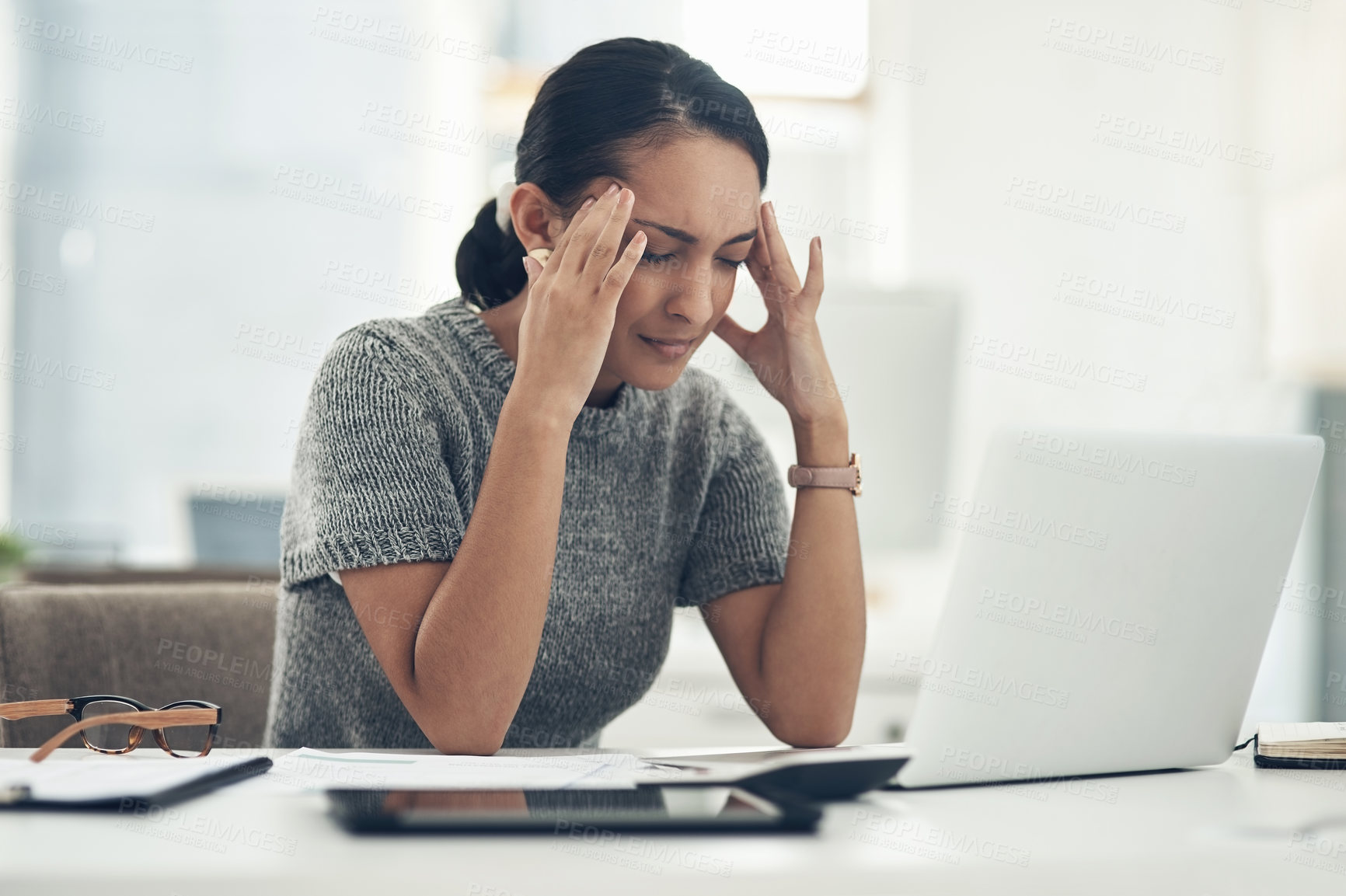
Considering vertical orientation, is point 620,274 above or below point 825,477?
above

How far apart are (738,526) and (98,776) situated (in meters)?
0.73

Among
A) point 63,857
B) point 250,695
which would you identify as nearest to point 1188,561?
point 63,857

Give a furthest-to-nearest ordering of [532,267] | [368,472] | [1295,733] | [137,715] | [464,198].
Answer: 1. [464,198]
2. [532,267]
3. [368,472]
4. [1295,733]
5. [137,715]

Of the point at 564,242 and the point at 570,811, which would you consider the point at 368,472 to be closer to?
the point at 564,242

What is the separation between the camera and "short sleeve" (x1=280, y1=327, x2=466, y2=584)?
93cm

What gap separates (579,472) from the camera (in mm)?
1155

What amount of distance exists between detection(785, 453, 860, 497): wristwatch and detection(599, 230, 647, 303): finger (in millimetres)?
285

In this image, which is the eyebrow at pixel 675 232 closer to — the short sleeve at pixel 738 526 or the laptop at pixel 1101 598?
the short sleeve at pixel 738 526

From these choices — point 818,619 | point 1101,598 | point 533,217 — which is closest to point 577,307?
point 533,217

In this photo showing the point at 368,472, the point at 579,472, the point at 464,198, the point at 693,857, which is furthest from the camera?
the point at 464,198

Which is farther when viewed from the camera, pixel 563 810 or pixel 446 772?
pixel 446 772

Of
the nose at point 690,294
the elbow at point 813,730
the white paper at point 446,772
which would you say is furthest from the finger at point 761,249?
the white paper at point 446,772

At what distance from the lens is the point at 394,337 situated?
1.07m

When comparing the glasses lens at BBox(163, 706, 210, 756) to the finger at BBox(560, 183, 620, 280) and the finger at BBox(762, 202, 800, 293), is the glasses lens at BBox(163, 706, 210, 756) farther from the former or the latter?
the finger at BBox(762, 202, 800, 293)
